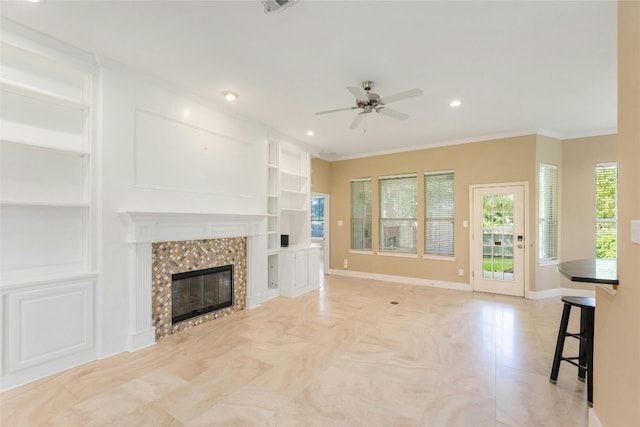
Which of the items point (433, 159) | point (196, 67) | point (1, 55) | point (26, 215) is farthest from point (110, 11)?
point (433, 159)

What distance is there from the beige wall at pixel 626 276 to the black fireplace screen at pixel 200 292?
12.7 ft

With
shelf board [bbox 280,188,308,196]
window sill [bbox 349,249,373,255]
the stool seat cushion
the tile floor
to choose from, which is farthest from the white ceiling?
window sill [bbox 349,249,373,255]

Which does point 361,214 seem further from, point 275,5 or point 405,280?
point 275,5

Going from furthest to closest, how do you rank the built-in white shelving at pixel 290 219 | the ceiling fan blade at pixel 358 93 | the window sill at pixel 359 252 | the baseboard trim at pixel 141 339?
1. the window sill at pixel 359 252
2. the built-in white shelving at pixel 290 219
3. the baseboard trim at pixel 141 339
4. the ceiling fan blade at pixel 358 93

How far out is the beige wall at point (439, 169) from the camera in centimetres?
525

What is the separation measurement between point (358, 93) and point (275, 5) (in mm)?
1105

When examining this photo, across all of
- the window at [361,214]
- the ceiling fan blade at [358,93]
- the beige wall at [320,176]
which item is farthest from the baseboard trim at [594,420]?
the beige wall at [320,176]

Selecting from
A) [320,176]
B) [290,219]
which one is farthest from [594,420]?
[320,176]

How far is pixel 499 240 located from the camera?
546 centimetres

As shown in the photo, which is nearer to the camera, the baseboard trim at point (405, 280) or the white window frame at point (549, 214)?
the white window frame at point (549, 214)

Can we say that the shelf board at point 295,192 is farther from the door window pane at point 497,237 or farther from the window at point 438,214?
the door window pane at point 497,237

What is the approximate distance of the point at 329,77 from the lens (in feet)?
10.6

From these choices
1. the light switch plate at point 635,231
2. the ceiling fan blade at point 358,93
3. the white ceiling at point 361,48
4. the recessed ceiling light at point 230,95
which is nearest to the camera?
the light switch plate at point 635,231

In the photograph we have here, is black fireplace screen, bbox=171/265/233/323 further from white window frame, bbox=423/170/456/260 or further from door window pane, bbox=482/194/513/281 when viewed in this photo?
door window pane, bbox=482/194/513/281
